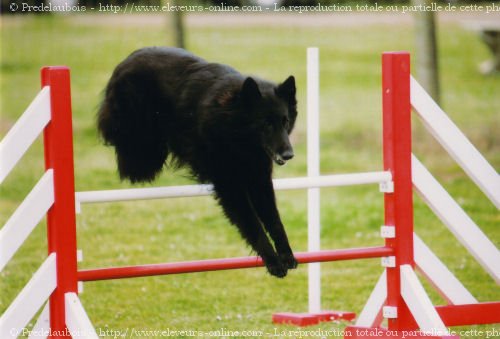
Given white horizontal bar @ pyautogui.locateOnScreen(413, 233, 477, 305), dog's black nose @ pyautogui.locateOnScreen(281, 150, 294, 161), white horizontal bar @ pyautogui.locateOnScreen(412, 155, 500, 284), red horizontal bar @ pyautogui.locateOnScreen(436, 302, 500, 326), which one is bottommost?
red horizontal bar @ pyautogui.locateOnScreen(436, 302, 500, 326)

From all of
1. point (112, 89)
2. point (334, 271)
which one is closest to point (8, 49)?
point (334, 271)

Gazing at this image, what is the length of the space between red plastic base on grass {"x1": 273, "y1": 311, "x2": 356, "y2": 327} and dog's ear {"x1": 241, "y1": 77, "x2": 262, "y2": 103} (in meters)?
1.92

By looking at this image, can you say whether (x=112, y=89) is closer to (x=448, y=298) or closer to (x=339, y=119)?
(x=448, y=298)

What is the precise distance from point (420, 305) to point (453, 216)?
0.58 meters

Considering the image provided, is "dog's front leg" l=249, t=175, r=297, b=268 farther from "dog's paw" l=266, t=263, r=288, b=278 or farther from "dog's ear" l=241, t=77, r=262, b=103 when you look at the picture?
"dog's ear" l=241, t=77, r=262, b=103

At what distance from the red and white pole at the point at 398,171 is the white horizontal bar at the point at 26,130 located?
1748 mm

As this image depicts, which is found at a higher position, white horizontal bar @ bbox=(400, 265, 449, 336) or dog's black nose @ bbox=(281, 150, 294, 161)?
dog's black nose @ bbox=(281, 150, 294, 161)

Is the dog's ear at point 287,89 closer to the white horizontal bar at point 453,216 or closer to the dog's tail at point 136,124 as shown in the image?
the dog's tail at point 136,124

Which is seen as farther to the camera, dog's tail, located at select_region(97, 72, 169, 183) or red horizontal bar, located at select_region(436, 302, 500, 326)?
red horizontal bar, located at select_region(436, 302, 500, 326)

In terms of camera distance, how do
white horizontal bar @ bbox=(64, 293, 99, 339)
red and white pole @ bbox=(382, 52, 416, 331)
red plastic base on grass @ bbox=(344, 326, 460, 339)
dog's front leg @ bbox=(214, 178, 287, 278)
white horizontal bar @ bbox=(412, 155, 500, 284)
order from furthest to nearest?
white horizontal bar @ bbox=(412, 155, 500, 284) → red and white pole @ bbox=(382, 52, 416, 331) → red plastic base on grass @ bbox=(344, 326, 460, 339) → dog's front leg @ bbox=(214, 178, 287, 278) → white horizontal bar @ bbox=(64, 293, 99, 339)

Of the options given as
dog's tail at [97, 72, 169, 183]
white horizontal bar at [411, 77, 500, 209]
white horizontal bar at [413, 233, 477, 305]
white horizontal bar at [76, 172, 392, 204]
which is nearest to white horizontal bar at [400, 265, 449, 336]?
white horizontal bar at [413, 233, 477, 305]

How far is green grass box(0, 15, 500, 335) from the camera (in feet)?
21.4

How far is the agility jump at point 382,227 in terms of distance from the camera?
3.98 meters

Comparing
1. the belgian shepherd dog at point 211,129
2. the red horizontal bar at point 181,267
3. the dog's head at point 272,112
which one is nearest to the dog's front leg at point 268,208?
the belgian shepherd dog at point 211,129
